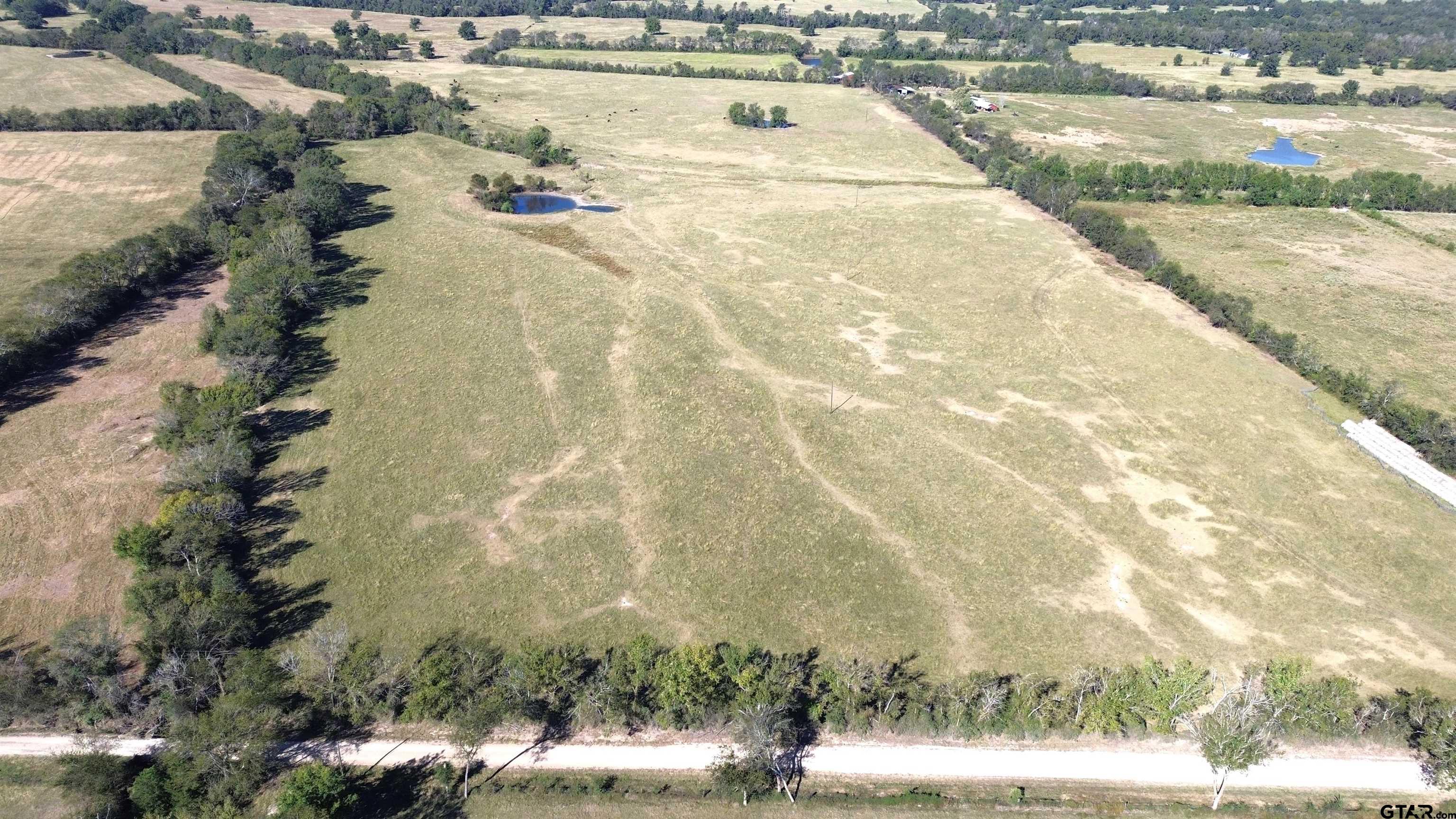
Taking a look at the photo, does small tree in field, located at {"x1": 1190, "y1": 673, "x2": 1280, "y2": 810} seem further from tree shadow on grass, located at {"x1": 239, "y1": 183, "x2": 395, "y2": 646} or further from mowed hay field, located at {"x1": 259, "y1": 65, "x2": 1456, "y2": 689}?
tree shadow on grass, located at {"x1": 239, "y1": 183, "x2": 395, "y2": 646}

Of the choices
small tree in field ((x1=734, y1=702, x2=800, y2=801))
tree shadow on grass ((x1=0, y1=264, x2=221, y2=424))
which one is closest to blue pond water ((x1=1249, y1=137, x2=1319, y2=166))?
small tree in field ((x1=734, y1=702, x2=800, y2=801))

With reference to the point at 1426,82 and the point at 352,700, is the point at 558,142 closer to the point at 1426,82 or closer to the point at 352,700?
the point at 352,700

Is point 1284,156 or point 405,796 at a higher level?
point 1284,156

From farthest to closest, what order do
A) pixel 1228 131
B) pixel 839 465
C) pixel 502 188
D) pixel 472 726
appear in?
pixel 1228 131, pixel 502 188, pixel 839 465, pixel 472 726

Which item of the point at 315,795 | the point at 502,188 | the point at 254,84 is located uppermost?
the point at 254,84

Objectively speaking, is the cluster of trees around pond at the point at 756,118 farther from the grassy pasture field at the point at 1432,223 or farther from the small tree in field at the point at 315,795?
the small tree in field at the point at 315,795

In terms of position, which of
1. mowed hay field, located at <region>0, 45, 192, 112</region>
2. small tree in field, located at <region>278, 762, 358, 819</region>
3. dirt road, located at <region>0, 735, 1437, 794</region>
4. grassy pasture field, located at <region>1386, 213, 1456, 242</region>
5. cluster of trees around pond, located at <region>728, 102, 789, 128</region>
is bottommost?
dirt road, located at <region>0, 735, 1437, 794</region>

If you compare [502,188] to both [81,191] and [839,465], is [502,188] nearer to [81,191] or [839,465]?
[81,191]

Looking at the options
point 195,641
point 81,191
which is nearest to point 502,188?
point 81,191
